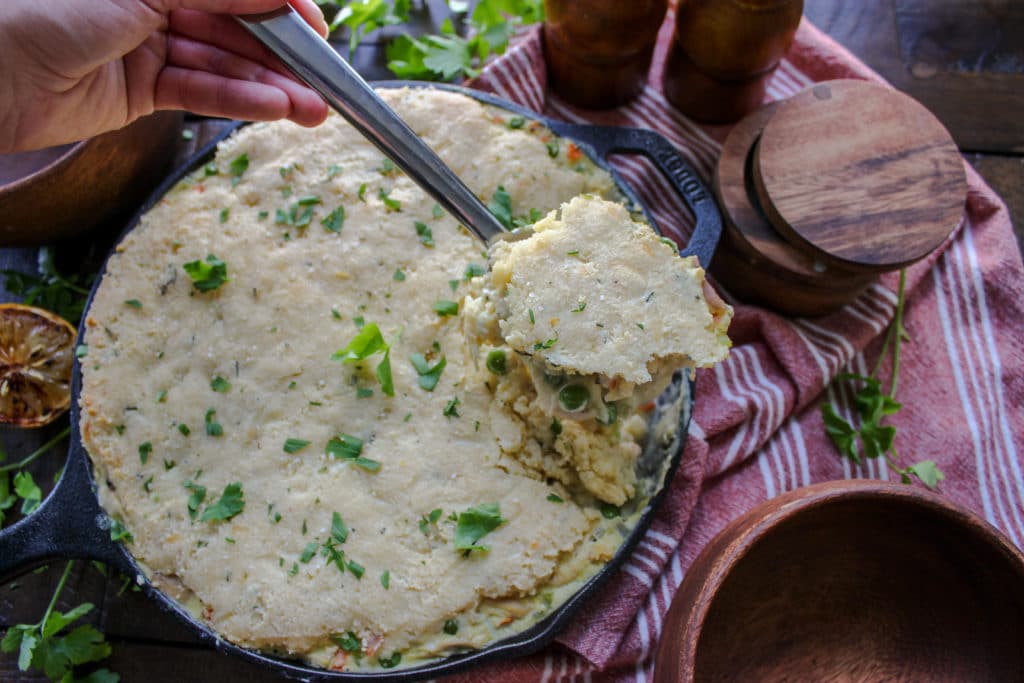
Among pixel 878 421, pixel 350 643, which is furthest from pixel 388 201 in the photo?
pixel 878 421

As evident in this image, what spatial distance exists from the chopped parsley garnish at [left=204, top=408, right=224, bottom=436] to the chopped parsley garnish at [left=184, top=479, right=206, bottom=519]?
0.48 ft

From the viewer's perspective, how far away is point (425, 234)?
2400 mm

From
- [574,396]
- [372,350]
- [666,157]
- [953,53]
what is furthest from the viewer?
[953,53]

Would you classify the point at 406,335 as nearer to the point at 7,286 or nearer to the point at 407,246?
the point at 407,246

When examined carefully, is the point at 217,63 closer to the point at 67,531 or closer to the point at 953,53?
the point at 67,531

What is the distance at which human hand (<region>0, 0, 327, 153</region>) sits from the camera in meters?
2.02

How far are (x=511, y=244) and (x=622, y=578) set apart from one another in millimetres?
1027

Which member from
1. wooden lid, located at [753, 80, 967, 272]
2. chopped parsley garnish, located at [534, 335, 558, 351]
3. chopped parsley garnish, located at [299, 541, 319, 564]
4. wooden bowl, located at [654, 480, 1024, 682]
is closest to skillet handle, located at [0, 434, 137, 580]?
chopped parsley garnish, located at [299, 541, 319, 564]

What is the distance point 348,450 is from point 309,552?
0.28m

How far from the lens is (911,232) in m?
2.38

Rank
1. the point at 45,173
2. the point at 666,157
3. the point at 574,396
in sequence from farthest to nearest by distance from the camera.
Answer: the point at 666,157 < the point at 45,173 < the point at 574,396

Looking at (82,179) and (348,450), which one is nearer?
(348,450)

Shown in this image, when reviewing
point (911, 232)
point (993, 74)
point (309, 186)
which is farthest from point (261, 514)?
point (993, 74)

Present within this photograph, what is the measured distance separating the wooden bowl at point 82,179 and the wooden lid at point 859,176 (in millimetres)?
1895
